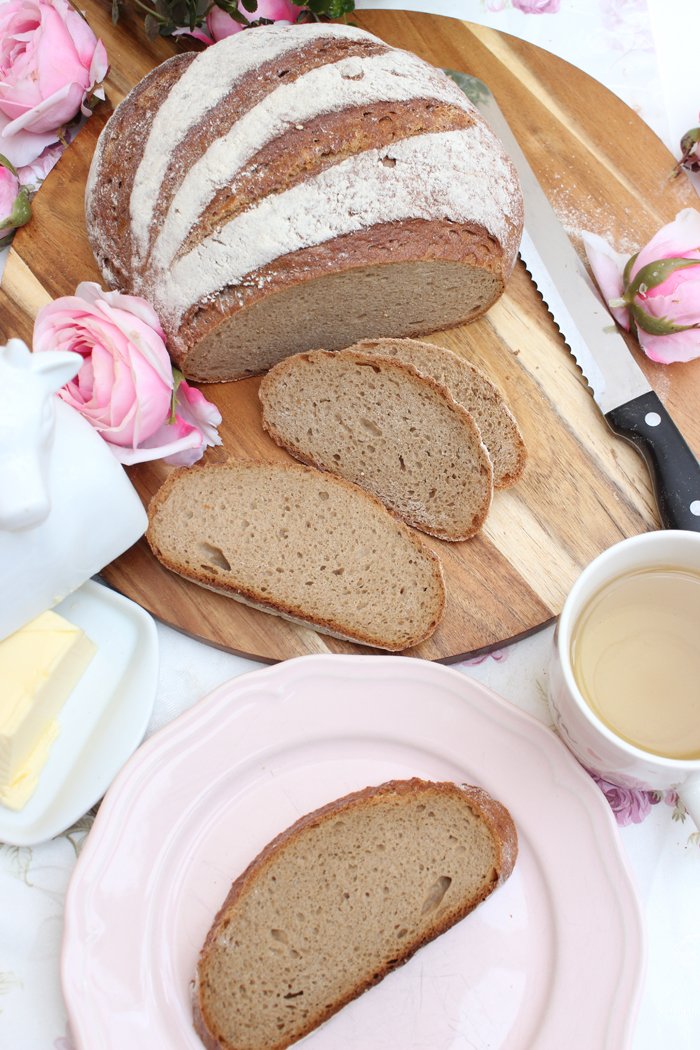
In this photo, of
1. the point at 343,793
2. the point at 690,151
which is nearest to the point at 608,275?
the point at 690,151

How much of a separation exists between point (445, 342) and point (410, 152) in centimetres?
41

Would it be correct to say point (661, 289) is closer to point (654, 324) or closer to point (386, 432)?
point (654, 324)

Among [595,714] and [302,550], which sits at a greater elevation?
[302,550]

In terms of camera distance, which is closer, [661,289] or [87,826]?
[87,826]

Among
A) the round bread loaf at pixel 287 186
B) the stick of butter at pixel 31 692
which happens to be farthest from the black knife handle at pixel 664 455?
the stick of butter at pixel 31 692

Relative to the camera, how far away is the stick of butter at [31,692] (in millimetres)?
1658

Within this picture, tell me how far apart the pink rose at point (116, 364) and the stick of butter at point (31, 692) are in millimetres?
352

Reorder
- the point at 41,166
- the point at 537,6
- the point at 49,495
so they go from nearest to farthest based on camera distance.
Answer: the point at 49,495, the point at 41,166, the point at 537,6

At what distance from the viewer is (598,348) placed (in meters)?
1.99

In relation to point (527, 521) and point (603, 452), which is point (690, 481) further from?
point (527, 521)

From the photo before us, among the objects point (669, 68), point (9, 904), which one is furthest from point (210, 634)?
point (669, 68)

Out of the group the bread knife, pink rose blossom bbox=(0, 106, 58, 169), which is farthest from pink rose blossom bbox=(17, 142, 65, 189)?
the bread knife

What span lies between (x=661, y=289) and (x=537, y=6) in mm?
938

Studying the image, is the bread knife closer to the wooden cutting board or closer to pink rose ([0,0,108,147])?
the wooden cutting board
